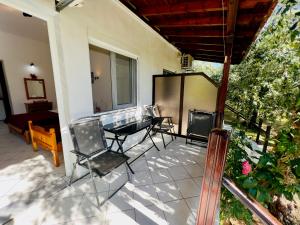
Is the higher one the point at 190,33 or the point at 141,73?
the point at 190,33

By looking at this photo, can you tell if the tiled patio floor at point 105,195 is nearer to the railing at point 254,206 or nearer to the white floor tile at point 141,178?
the white floor tile at point 141,178

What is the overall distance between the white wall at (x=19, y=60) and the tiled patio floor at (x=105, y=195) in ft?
12.4

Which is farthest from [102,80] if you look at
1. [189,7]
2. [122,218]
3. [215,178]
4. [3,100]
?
[3,100]

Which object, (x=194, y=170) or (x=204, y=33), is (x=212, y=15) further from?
(x=194, y=170)

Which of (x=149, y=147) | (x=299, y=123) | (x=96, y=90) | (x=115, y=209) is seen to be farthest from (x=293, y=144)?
(x=96, y=90)

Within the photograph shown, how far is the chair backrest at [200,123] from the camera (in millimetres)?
3511

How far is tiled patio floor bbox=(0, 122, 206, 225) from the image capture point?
161 cm

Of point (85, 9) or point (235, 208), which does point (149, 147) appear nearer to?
point (235, 208)

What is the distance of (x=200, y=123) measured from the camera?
11.7 ft

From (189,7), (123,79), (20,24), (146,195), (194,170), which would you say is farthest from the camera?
(20,24)

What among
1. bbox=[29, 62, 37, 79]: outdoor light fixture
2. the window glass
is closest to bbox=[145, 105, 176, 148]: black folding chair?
the window glass

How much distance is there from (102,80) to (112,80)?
2.27 ft

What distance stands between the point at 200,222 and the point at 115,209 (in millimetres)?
1142

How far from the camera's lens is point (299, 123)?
42.0 inches
